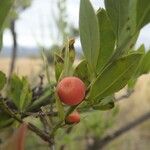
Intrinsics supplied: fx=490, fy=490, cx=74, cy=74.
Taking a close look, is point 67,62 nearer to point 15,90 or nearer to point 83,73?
point 83,73

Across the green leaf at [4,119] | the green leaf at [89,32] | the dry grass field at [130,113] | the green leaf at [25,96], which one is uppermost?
the green leaf at [89,32]

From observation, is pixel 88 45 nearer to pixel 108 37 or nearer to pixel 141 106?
pixel 108 37

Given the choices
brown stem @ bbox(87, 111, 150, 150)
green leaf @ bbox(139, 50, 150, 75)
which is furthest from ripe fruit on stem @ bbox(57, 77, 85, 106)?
brown stem @ bbox(87, 111, 150, 150)

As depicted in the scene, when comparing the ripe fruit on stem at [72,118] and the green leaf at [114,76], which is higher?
the green leaf at [114,76]

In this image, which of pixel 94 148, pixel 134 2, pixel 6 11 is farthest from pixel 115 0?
pixel 94 148

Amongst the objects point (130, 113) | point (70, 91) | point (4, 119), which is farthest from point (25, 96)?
point (130, 113)

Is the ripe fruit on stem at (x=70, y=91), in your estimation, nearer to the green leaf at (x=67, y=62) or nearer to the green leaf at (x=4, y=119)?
the green leaf at (x=67, y=62)

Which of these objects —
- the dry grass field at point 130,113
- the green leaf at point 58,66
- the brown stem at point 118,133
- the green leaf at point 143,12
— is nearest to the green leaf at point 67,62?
the green leaf at point 58,66
